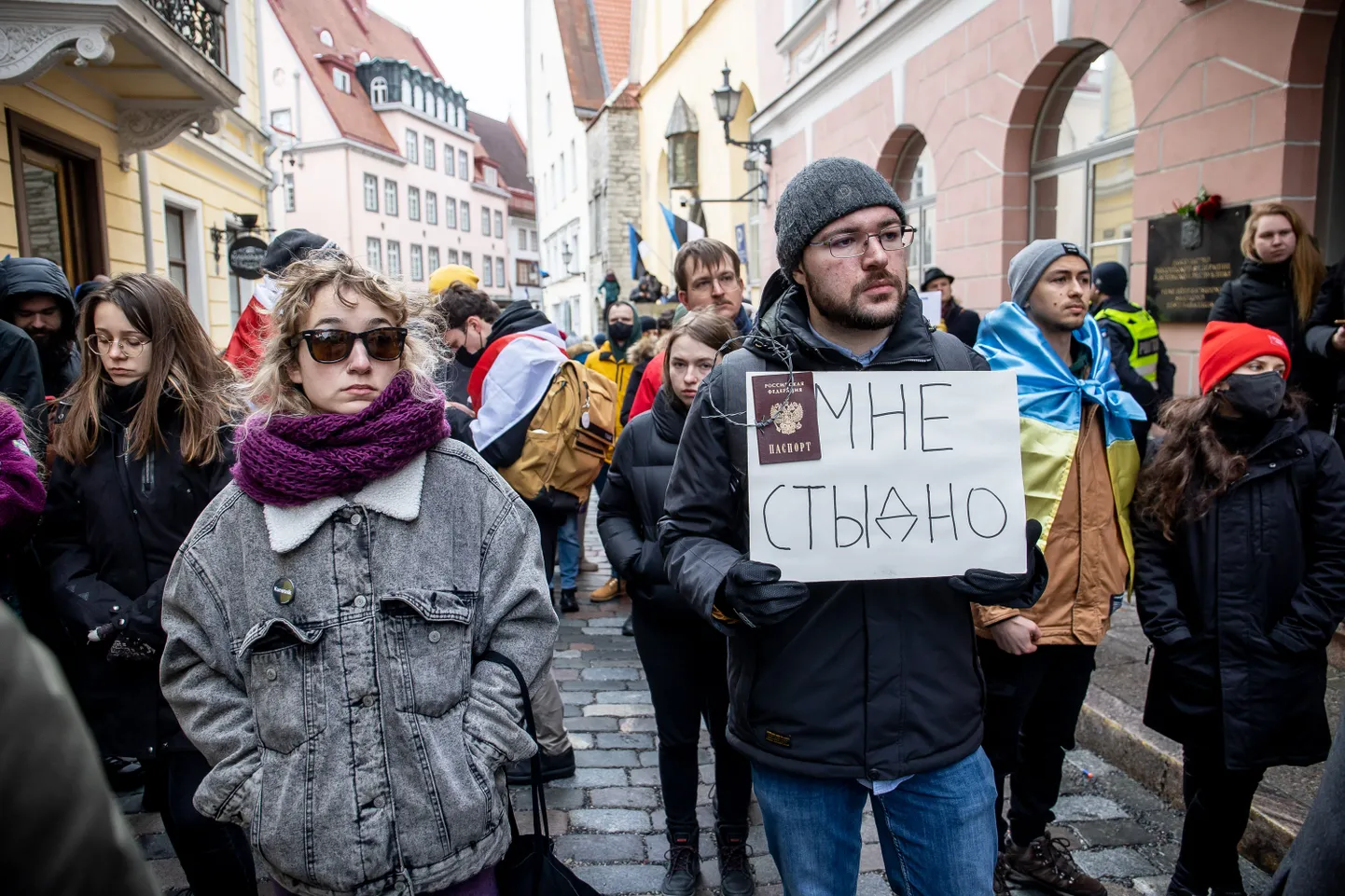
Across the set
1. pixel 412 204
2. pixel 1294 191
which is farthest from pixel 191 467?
pixel 412 204

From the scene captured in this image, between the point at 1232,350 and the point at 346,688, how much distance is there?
2.65m

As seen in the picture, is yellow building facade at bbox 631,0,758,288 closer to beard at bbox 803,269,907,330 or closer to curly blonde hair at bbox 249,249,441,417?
beard at bbox 803,269,907,330

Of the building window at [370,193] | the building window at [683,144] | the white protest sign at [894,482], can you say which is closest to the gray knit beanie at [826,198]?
the white protest sign at [894,482]

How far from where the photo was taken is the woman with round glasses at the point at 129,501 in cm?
262

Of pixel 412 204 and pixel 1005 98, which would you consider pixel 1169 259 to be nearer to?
pixel 1005 98

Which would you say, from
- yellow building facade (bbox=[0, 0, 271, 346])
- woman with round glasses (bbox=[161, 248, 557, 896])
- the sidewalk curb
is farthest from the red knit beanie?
yellow building facade (bbox=[0, 0, 271, 346])

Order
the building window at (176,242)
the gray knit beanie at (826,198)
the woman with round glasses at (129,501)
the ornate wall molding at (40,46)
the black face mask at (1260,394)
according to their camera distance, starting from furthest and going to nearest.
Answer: the building window at (176,242) < the ornate wall molding at (40,46) < the black face mask at (1260,394) < the woman with round glasses at (129,501) < the gray knit beanie at (826,198)

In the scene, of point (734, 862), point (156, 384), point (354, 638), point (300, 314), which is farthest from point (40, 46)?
point (734, 862)

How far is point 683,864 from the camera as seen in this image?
310 cm

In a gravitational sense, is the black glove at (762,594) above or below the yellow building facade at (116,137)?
below

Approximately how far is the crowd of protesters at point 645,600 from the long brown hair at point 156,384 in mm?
10

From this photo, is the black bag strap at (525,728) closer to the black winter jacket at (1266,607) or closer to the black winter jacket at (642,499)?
the black winter jacket at (642,499)

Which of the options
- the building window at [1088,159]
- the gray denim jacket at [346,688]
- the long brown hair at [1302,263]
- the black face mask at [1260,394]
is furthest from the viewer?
the building window at [1088,159]

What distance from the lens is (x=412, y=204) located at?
53.1 m
